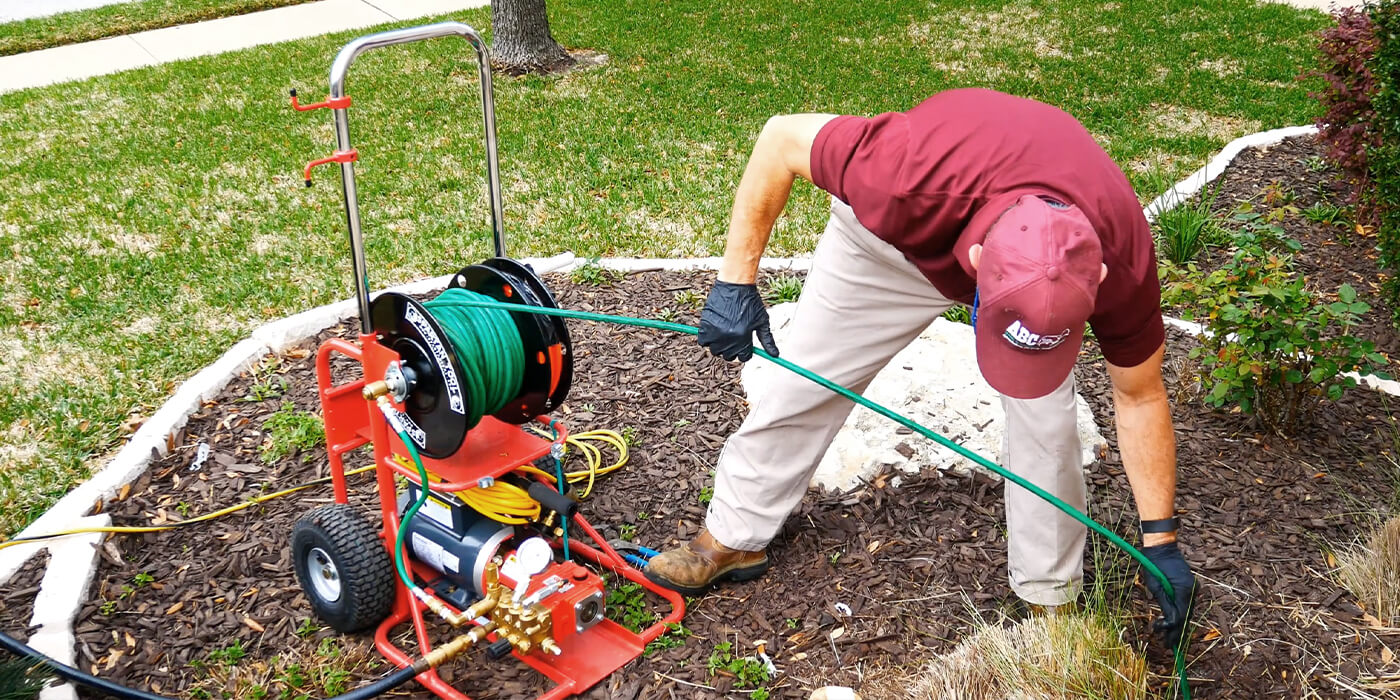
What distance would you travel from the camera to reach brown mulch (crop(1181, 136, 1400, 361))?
15.6ft

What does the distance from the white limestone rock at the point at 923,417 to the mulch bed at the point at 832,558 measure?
0.09 metres

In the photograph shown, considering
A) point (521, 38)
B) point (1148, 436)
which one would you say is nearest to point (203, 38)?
point (521, 38)

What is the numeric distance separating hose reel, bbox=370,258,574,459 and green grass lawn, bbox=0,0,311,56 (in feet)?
28.9

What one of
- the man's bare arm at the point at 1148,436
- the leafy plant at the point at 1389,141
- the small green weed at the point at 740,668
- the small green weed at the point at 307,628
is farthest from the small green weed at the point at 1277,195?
the small green weed at the point at 307,628

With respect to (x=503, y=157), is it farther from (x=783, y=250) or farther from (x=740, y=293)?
(x=740, y=293)

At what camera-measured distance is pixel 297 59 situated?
895cm

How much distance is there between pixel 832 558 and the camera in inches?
132

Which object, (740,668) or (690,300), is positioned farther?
(690,300)

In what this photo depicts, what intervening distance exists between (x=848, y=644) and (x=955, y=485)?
85 centimetres

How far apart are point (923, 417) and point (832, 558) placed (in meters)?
0.76

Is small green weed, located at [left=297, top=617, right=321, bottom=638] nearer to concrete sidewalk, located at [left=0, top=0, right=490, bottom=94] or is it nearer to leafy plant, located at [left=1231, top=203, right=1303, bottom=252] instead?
leafy plant, located at [left=1231, top=203, right=1303, bottom=252]

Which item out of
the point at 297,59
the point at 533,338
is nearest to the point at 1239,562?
the point at 533,338

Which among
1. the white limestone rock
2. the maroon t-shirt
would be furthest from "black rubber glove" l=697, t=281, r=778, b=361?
the white limestone rock

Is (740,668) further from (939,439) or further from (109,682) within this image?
(109,682)
